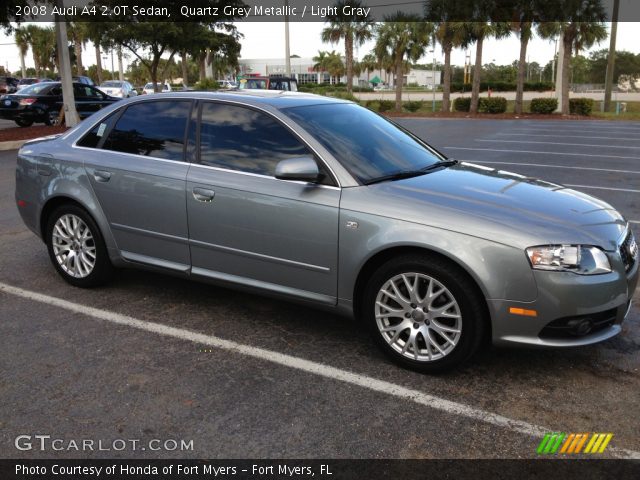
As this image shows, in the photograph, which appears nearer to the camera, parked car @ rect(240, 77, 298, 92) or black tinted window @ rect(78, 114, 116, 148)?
black tinted window @ rect(78, 114, 116, 148)

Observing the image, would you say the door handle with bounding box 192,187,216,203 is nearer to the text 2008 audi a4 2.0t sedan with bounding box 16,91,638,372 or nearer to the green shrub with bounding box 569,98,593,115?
the text 2008 audi a4 2.0t sedan with bounding box 16,91,638,372

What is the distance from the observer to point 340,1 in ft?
146

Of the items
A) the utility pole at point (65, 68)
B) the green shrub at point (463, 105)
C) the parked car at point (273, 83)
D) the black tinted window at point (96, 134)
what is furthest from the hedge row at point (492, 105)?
the black tinted window at point (96, 134)

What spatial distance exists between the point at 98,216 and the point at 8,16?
1641cm

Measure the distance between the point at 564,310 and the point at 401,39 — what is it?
37198mm

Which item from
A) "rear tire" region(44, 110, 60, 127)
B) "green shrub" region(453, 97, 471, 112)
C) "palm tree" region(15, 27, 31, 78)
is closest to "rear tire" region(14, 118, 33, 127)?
"rear tire" region(44, 110, 60, 127)

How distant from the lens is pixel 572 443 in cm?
300

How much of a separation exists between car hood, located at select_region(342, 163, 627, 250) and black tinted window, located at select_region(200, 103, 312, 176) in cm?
65

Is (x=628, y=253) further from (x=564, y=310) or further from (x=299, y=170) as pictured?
(x=299, y=170)

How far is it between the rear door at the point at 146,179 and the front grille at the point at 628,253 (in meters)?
2.87

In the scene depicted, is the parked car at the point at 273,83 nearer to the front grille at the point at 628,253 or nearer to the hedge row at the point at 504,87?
the front grille at the point at 628,253

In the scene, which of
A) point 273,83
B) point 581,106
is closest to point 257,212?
point 273,83

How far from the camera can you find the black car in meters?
20.9
